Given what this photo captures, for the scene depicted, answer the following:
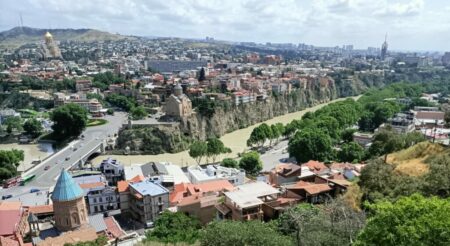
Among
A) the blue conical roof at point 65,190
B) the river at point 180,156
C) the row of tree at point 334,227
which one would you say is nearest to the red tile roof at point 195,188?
the row of tree at point 334,227

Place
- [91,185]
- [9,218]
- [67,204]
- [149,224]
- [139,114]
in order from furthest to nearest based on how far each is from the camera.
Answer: [139,114] < [91,185] < [149,224] < [67,204] < [9,218]

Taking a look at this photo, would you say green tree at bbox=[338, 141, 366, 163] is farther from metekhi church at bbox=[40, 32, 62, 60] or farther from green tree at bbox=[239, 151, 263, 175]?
metekhi church at bbox=[40, 32, 62, 60]

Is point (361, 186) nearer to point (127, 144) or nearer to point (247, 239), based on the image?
point (247, 239)

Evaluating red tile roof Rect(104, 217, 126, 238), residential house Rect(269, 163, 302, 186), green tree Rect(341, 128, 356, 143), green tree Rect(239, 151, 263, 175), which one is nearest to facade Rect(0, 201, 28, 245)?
red tile roof Rect(104, 217, 126, 238)

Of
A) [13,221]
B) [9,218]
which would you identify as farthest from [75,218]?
[9,218]

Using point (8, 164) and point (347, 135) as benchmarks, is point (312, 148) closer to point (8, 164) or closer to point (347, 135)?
point (347, 135)

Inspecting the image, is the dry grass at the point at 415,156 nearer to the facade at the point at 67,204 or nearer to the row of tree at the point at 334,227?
the row of tree at the point at 334,227
